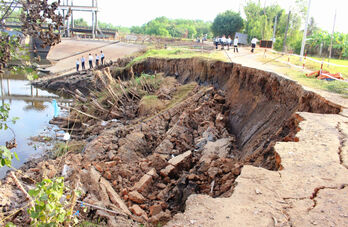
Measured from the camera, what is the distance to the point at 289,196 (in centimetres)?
335

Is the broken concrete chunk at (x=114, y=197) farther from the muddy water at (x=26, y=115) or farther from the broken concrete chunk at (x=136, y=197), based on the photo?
the muddy water at (x=26, y=115)

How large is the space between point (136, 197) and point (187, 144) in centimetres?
340

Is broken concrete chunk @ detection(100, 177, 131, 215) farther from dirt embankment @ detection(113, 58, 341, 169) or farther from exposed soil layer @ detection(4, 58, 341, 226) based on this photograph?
dirt embankment @ detection(113, 58, 341, 169)

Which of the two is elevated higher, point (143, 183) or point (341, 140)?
point (341, 140)

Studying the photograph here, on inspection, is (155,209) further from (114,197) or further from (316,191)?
(316,191)

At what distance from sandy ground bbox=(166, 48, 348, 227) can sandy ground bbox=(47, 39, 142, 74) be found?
28.1 meters

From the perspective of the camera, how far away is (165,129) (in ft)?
33.5

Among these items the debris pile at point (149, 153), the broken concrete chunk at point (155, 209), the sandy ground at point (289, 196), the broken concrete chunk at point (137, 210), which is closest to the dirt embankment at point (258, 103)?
the debris pile at point (149, 153)

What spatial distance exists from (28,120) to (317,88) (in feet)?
45.8

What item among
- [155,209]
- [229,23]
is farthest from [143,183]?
[229,23]

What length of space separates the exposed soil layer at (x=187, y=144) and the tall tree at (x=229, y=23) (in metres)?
28.5

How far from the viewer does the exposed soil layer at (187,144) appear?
5590mm

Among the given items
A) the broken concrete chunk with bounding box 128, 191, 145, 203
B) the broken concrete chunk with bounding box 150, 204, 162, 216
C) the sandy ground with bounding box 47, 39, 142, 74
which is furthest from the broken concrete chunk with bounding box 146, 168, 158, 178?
the sandy ground with bounding box 47, 39, 142, 74

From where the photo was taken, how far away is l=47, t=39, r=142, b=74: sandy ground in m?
31.2
